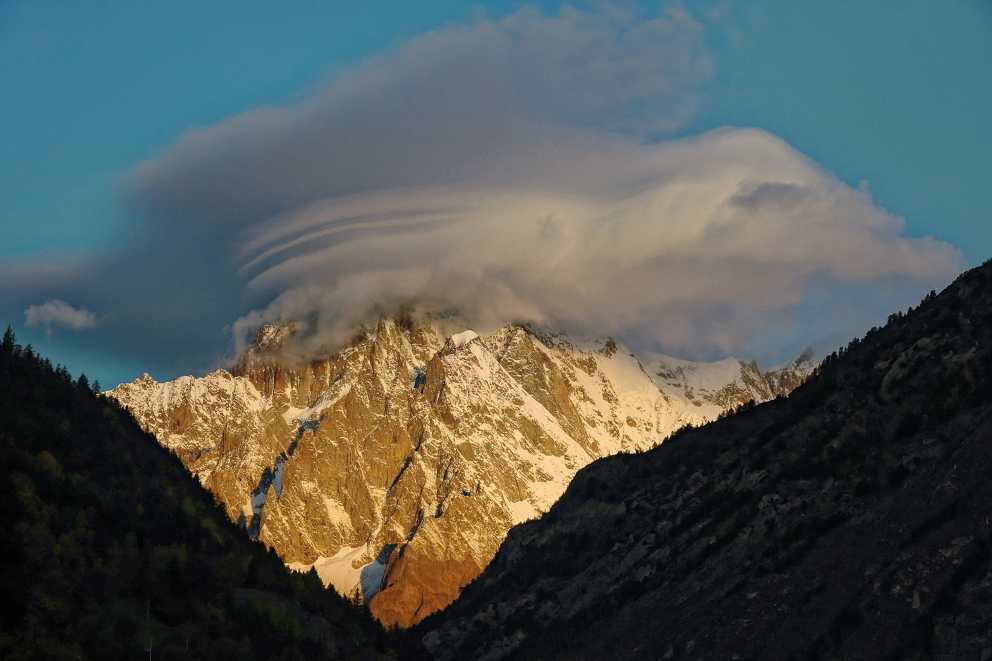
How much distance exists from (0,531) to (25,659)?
13274 mm

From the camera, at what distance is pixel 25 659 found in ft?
642

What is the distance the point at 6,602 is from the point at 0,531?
342 inches

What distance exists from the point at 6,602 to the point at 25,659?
6.48 m

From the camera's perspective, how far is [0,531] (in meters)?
199

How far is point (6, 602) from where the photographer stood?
193625 mm

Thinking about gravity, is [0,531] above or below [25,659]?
above
